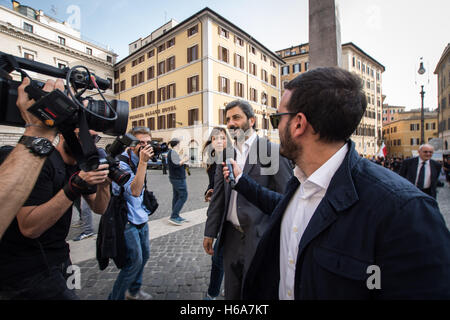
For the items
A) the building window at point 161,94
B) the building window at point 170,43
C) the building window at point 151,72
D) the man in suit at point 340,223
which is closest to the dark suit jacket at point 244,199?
the man in suit at point 340,223

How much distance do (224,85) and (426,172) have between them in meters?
21.0

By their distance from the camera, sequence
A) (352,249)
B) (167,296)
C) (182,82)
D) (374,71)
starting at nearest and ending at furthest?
1. (352,249)
2. (167,296)
3. (182,82)
4. (374,71)

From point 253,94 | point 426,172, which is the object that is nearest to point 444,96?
point 253,94

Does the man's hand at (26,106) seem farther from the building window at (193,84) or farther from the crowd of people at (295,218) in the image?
the building window at (193,84)

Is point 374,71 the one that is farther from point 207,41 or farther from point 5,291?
point 5,291

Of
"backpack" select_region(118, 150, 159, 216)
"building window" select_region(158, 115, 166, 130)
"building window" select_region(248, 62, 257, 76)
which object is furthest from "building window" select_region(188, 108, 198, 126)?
"backpack" select_region(118, 150, 159, 216)

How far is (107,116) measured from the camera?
131cm

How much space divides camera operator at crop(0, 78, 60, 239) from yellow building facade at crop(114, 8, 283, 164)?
19.2 m

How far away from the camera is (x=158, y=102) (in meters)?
26.6

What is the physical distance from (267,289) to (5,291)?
1.53 metres

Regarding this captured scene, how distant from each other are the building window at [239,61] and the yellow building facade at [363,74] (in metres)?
12.3

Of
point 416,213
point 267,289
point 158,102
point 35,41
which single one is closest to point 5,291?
point 267,289

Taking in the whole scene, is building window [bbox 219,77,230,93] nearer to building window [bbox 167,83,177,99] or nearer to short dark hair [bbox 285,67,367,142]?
building window [bbox 167,83,177,99]

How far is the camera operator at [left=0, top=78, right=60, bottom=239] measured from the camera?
3.10 feet
